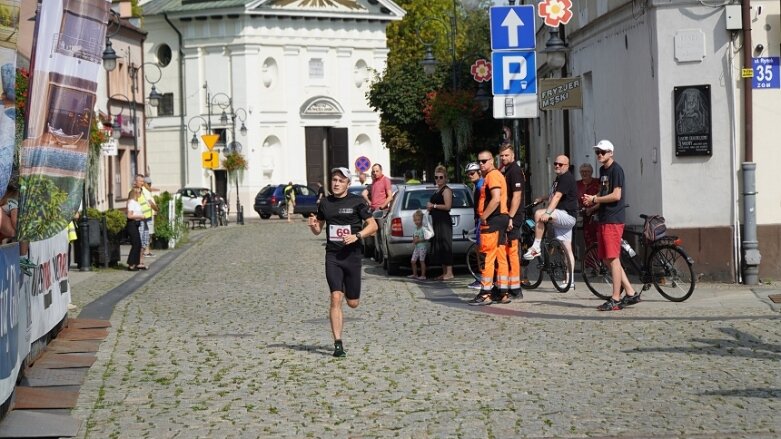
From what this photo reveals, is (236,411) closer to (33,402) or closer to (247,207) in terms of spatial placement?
(33,402)

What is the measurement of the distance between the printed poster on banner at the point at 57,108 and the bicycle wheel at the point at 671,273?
22.2 ft

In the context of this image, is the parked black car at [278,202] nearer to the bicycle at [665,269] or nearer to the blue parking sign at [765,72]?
the blue parking sign at [765,72]

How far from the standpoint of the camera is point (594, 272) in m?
17.2

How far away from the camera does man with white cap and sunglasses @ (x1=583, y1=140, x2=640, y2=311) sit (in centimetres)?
1576

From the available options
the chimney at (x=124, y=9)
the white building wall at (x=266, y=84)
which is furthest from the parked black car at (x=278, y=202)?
the chimney at (x=124, y=9)

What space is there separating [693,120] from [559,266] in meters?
2.59

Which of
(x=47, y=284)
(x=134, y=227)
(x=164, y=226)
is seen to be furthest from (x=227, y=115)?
(x=47, y=284)

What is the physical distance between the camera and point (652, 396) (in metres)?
9.90

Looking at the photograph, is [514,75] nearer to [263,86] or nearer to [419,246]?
[419,246]

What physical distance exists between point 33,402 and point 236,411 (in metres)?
1.54

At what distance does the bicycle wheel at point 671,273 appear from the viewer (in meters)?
16.1

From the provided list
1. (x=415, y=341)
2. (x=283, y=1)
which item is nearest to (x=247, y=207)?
(x=283, y=1)

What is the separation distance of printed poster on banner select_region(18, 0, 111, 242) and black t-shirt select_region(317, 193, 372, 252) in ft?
7.40

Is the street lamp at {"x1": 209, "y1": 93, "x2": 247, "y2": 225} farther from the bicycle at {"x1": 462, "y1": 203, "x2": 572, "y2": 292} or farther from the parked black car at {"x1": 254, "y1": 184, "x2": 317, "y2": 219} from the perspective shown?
the bicycle at {"x1": 462, "y1": 203, "x2": 572, "y2": 292}
